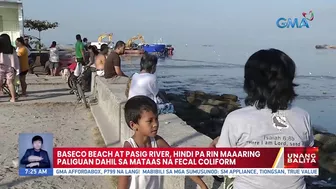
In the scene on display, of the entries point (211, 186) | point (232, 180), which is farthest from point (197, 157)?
point (211, 186)

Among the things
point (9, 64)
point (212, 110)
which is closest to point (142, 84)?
point (9, 64)

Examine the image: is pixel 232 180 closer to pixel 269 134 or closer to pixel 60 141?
pixel 269 134

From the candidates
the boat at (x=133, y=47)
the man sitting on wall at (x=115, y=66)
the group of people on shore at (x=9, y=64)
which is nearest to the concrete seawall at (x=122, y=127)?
the man sitting on wall at (x=115, y=66)

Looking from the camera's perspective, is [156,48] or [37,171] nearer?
[37,171]

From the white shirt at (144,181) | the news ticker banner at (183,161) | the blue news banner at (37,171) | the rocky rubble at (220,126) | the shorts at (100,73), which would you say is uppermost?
the news ticker banner at (183,161)

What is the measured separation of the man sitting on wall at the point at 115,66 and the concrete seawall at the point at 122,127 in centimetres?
20

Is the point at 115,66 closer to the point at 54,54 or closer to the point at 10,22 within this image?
the point at 54,54

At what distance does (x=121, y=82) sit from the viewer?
32.6ft

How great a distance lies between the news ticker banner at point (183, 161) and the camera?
7.71ft

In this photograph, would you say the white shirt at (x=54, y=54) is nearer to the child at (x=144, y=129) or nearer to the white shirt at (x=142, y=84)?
the white shirt at (x=142, y=84)

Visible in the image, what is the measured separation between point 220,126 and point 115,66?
5.86 m

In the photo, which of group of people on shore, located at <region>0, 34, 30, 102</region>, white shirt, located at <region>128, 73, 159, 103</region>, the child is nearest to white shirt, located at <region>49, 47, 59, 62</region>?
group of people on shore, located at <region>0, 34, 30, 102</region>

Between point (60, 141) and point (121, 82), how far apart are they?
2.57 meters

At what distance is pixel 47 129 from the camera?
28.9ft
